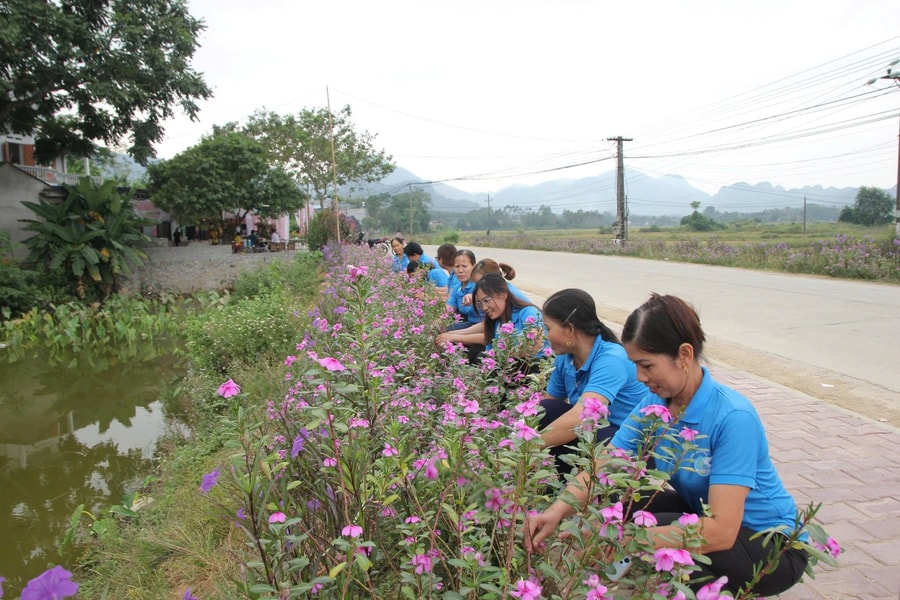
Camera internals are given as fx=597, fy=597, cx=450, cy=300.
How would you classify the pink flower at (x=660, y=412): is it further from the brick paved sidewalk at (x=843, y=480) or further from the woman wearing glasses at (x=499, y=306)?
the woman wearing glasses at (x=499, y=306)

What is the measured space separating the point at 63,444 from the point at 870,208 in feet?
174

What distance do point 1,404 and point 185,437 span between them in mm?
3531

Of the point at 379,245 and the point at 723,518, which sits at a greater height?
the point at 379,245

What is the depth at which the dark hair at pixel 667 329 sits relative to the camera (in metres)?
1.80

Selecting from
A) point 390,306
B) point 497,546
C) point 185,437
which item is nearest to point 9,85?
point 185,437

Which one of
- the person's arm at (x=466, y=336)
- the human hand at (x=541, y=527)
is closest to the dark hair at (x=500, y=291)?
the person's arm at (x=466, y=336)

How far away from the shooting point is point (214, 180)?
15.7 metres

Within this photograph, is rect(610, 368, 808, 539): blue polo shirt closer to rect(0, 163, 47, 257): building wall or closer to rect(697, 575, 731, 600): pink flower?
rect(697, 575, 731, 600): pink flower

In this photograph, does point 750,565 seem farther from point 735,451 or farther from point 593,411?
point 593,411

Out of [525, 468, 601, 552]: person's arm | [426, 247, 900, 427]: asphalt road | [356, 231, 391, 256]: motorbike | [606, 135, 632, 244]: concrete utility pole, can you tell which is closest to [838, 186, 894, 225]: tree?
[606, 135, 632, 244]: concrete utility pole

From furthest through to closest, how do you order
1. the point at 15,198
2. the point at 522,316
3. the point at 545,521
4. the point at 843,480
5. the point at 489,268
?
the point at 15,198 → the point at 489,268 → the point at 522,316 → the point at 843,480 → the point at 545,521

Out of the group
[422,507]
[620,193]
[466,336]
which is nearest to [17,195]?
[466,336]

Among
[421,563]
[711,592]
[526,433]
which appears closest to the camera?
[711,592]

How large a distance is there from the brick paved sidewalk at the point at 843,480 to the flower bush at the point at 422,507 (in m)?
0.97
